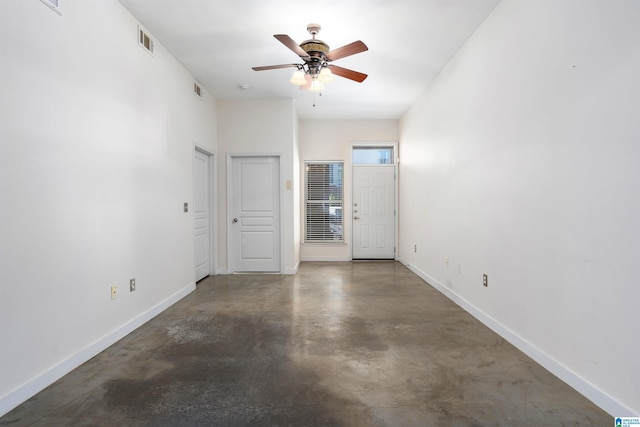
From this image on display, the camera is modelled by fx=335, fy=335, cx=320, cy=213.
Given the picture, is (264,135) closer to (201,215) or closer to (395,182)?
(201,215)

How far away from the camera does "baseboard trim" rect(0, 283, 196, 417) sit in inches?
73.1

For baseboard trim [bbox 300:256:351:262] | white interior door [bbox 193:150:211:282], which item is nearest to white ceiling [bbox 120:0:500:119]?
white interior door [bbox 193:150:211:282]

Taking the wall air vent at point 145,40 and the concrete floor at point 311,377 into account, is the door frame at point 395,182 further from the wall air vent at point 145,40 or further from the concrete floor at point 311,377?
the wall air vent at point 145,40

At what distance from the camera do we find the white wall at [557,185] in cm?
172

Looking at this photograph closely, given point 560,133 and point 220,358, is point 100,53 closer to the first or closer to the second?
point 220,358

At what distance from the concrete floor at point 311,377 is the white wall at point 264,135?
6.90 ft

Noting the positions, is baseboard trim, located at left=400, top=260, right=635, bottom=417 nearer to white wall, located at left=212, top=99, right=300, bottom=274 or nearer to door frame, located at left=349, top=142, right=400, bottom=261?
white wall, located at left=212, top=99, right=300, bottom=274

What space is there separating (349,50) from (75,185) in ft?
8.00

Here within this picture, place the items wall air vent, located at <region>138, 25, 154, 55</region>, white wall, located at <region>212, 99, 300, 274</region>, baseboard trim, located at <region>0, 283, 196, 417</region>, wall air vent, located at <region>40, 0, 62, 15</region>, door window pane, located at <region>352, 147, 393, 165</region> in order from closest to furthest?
baseboard trim, located at <region>0, 283, 196, 417</region>, wall air vent, located at <region>40, 0, 62, 15</region>, wall air vent, located at <region>138, 25, 154, 55</region>, white wall, located at <region>212, 99, 300, 274</region>, door window pane, located at <region>352, 147, 393, 165</region>

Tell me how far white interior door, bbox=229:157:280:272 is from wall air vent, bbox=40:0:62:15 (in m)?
3.40

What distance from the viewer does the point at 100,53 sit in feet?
8.64

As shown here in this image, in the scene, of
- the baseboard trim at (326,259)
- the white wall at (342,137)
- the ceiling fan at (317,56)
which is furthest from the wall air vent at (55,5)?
the baseboard trim at (326,259)

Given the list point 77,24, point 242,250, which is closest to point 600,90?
point 77,24

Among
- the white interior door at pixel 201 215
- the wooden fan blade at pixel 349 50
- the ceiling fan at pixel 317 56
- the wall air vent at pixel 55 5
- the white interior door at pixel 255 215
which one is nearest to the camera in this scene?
the wall air vent at pixel 55 5
